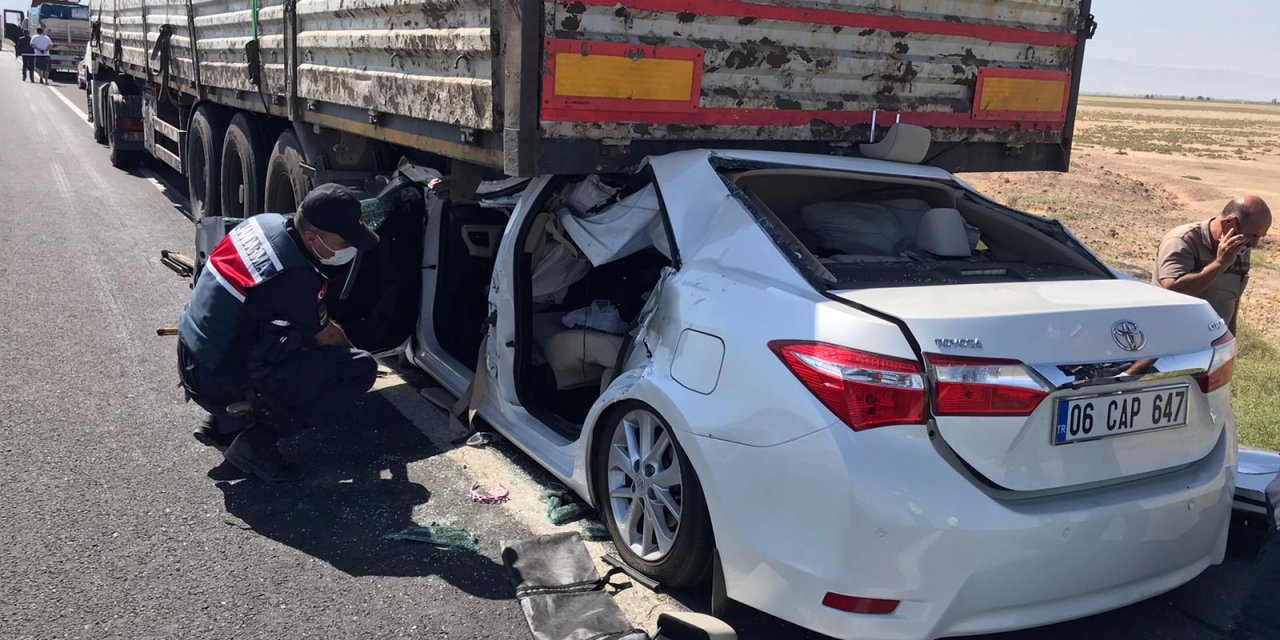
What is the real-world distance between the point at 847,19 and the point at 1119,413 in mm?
2235

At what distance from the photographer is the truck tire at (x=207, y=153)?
8.59m

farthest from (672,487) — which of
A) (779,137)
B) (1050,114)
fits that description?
(1050,114)

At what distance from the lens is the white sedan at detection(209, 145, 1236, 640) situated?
2.58 metres

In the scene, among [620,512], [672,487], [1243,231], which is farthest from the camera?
[1243,231]

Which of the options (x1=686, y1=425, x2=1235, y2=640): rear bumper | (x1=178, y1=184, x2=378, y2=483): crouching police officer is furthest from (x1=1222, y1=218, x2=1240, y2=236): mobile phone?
(x1=178, y1=184, x2=378, y2=483): crouching police officer

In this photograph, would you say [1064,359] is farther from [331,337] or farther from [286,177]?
[286,177]

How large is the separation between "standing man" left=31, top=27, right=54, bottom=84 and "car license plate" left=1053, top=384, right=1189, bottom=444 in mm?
37683

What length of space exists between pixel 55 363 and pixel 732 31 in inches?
160

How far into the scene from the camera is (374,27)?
5.03m

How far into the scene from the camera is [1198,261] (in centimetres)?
535

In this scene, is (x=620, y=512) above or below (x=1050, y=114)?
below

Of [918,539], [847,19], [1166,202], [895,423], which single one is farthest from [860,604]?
[1166,202]

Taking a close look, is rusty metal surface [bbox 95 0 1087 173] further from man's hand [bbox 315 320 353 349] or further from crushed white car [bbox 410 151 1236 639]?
man's hand [bbox 315 320 353 349]

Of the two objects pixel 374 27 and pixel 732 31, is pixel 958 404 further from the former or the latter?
pixel 374 27
